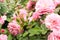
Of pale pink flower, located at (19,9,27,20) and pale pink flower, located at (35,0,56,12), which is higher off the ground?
pale pink flower, located at (35,0,56,12)

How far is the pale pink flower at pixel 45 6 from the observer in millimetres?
1675

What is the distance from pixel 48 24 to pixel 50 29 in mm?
38

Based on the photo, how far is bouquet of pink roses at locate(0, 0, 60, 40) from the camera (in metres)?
1.58

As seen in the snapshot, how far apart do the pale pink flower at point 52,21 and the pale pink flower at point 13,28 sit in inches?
12.6

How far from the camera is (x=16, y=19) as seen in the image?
1.83 metres

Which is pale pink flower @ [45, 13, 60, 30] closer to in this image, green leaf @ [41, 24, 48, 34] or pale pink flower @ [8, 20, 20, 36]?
green leaf @ [41, 24, 48, 34]

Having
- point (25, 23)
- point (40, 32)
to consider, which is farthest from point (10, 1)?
point (40, 32)

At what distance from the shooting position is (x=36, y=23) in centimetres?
168

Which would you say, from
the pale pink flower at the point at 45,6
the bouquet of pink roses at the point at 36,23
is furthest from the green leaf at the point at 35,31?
the pale pink flower at the point at 45,6

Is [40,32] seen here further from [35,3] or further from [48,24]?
[35,3]

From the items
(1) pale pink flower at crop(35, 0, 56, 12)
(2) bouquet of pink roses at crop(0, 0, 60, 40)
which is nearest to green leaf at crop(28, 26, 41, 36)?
(2) bouquet of pink roses at crop(0, 0, 60, 40)

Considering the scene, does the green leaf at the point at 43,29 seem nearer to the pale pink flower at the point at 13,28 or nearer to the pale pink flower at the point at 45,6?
the pale pink flower at the point at 45,6

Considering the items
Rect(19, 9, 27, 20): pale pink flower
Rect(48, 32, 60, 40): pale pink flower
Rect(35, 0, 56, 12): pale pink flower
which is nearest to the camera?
Rect(48, 32, 60, 40): pale pink flower

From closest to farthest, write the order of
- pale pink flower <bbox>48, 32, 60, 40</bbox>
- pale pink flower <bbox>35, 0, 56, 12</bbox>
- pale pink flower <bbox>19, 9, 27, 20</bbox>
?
1. pale pink flower <bbox>48, 32, 60, 40</bbox>
2. pale pink flower <bbox>35, 0, 56, 12</bbox>
3. pale pink flower <bbox>19, 9, 27, 20</bbox>
